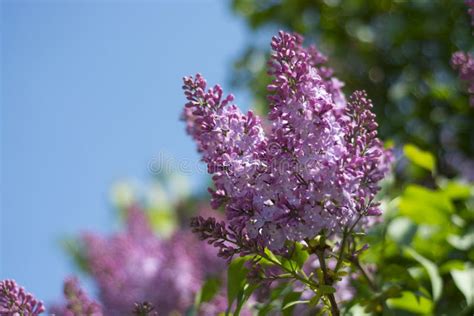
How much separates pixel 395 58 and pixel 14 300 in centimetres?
336

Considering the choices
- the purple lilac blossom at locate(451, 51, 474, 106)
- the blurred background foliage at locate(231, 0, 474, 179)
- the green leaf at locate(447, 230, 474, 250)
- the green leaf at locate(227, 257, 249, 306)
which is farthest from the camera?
the blurred background foliage at locate(231, 0, 474, 179)

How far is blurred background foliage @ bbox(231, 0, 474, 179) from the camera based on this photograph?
396 centimetres

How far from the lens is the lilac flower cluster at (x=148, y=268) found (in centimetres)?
325

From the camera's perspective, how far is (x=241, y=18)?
17.2 feet

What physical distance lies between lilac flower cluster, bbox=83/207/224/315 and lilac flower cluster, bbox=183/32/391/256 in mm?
1453

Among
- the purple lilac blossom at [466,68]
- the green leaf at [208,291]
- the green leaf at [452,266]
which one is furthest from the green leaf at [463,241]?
the green leaf at [208,291]

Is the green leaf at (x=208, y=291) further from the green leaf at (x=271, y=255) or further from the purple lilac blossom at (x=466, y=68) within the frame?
the purple lilac blossom at (x=466, y=68)

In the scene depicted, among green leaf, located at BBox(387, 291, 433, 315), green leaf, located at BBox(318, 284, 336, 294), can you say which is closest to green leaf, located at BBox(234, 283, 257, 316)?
green leaf, located at BBox(318, 284, 336, 294)

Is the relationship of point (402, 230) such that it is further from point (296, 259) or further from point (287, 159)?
point (287, 159)

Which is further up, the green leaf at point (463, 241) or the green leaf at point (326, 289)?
the green leaf at point (463, 241)

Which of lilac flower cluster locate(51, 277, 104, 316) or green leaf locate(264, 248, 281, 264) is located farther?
lilac flower cluster locate(51, 277, 104, 316)

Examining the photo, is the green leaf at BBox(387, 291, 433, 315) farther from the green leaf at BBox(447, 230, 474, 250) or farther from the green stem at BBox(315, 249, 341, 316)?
the green stem at BBox(315, 249, 341, 316)

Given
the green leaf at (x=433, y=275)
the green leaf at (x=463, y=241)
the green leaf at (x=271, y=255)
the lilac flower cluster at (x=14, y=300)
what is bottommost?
the lilac flower cluster at (x=14, y=300)

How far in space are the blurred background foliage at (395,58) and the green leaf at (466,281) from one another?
1568 millimetres
